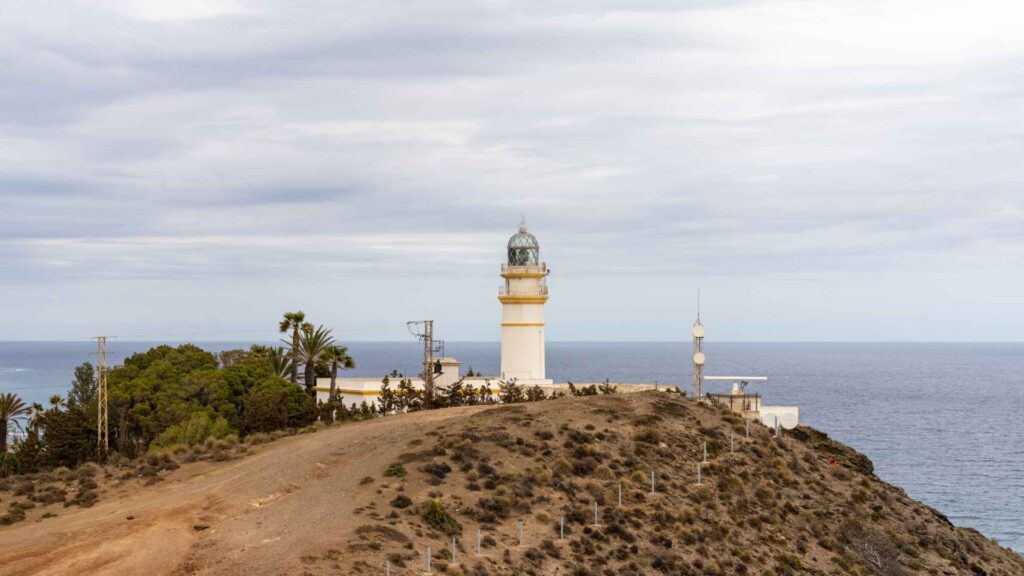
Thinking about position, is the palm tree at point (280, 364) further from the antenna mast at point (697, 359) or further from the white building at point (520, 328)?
the antenna mast at point (697, 359)

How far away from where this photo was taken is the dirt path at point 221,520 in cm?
2742

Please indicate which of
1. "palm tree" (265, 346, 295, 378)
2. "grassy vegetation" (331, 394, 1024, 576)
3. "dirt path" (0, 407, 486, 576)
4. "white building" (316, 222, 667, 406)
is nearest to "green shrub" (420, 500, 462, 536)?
"grassy vegetation" (331, 394, 1024, 576)

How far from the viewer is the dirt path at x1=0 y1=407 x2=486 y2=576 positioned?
27.4 metres

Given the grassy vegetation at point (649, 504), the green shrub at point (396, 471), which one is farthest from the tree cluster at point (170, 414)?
the green shrub at point (396, 471)

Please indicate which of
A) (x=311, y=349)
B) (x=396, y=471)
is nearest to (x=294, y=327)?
(x=311, y=349)

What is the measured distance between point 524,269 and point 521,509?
31.6m

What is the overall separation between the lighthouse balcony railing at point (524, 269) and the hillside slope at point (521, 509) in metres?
16.6

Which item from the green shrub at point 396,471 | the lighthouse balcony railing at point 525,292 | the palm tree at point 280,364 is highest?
the lighthouse balcony railing at point 525,292

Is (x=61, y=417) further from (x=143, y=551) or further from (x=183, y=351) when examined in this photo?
(x=143, y=551)

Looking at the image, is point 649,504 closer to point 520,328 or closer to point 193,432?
point 193,432

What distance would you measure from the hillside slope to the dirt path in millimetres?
84

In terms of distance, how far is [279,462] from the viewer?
128 feet

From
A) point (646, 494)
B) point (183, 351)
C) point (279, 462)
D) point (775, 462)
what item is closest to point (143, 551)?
point (279, 462)

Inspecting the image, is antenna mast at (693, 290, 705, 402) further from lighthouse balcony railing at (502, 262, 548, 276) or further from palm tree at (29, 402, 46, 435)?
palm tree at (29, 402, 46, 435)
